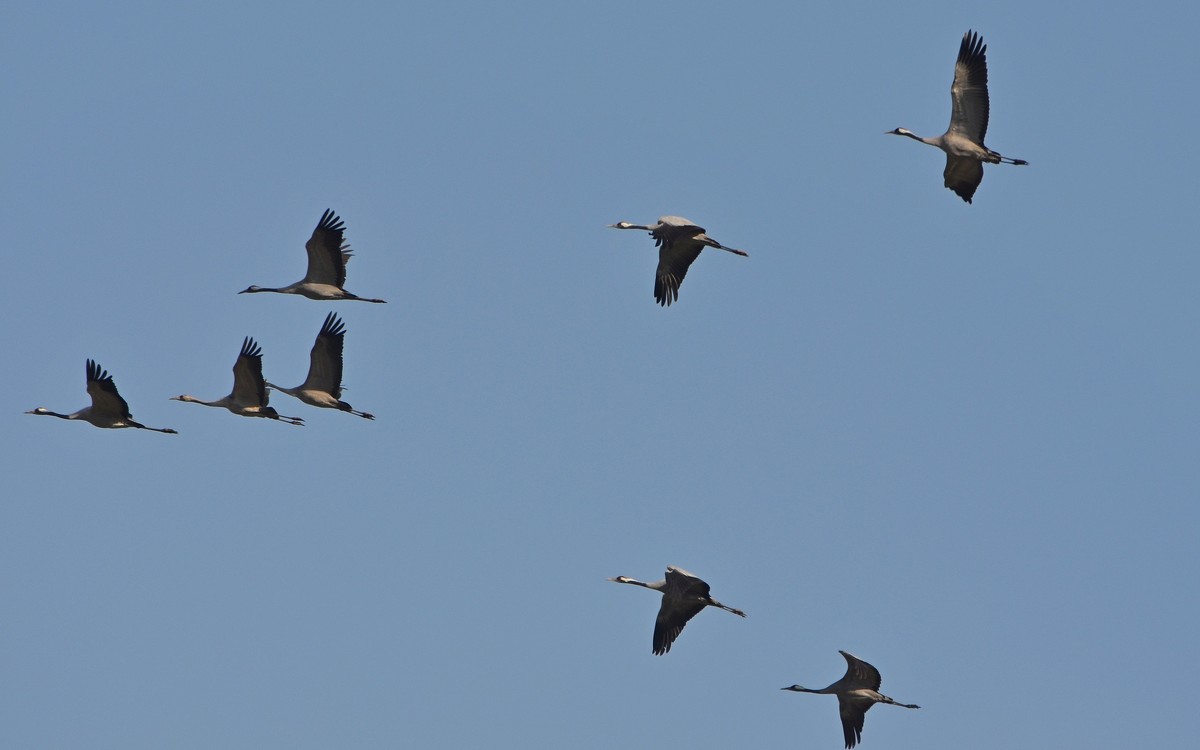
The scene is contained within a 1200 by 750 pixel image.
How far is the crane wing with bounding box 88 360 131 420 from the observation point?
3231cm

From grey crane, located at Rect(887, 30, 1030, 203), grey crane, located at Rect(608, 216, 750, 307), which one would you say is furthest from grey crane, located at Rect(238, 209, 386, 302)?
grey crane, located at Rect(887, 30, 1030, 203)

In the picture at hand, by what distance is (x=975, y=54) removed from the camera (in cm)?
3119

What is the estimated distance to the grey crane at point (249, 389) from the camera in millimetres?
32812

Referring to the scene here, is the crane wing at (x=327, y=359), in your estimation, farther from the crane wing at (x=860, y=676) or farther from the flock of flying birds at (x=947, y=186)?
the crane wing at (x=860, y=676)

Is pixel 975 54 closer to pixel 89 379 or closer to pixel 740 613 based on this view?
pixel 740 613

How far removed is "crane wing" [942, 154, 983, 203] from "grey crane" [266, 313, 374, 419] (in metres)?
10.0

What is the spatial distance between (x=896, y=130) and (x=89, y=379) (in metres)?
13.4

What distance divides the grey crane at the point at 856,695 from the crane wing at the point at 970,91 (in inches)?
326

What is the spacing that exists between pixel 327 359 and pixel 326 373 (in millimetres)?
319

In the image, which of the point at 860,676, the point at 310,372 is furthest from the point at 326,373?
the point at 860,676

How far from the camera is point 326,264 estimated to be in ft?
109

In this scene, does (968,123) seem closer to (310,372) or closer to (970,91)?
(970,91)

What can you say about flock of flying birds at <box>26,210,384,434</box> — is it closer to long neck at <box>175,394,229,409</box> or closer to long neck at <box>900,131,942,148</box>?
long neck at <box>175,394,229,409</box>

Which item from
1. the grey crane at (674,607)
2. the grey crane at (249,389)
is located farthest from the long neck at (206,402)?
the grey crane at (674,607)
